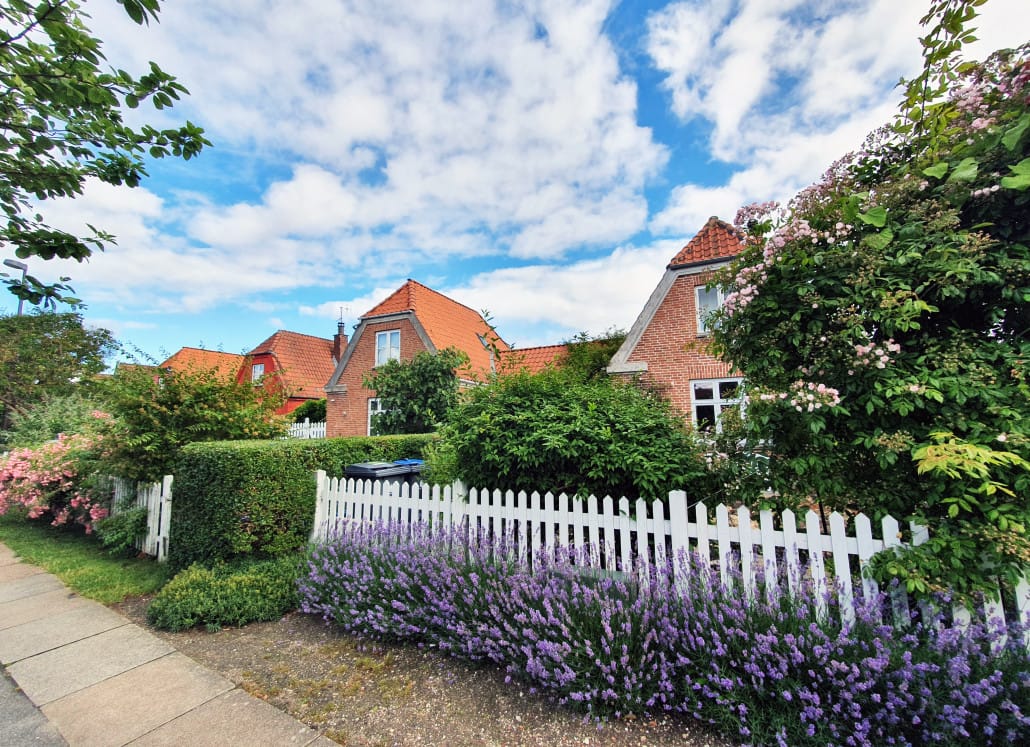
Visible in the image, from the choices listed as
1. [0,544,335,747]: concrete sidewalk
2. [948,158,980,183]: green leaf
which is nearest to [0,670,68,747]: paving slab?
[0,544,335,747]: concrete sidewalk

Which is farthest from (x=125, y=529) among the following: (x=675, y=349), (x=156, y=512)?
(x=675, y=349)

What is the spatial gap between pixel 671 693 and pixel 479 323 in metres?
21.3

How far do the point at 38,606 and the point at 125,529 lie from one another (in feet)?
4.86

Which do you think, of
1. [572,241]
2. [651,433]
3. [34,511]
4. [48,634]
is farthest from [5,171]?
[572,241]

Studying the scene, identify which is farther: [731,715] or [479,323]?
[479,323]

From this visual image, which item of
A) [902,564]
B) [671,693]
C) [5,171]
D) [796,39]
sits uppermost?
[796,39]

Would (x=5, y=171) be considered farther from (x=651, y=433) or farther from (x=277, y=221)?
(x=277, y=221)

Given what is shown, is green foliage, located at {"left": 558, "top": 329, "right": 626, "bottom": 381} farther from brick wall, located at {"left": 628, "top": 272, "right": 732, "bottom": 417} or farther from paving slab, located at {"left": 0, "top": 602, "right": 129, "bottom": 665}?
paving slab, located at {"left": 0, "top": 602, "right": 129, "bottom": 665}

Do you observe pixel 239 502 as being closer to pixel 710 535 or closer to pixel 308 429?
pixel 710 535

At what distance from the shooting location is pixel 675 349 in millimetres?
12000

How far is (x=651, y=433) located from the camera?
3625mm

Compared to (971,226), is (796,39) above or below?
above

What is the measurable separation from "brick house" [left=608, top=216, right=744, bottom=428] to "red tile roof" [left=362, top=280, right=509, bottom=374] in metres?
6.19

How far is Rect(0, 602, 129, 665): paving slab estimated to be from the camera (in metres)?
3.28
